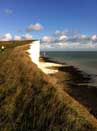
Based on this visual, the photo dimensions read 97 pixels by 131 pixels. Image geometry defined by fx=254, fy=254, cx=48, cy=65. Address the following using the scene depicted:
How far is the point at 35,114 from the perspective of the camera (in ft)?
40.1

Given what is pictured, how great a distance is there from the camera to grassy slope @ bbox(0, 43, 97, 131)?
416 inches

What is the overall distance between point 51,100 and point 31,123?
2145 mm

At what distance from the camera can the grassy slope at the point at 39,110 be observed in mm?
10565

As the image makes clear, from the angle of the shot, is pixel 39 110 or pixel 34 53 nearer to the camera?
pixel 39 110

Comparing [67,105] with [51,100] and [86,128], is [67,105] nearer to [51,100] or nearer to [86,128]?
[51,100]

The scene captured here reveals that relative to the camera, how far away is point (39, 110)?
12562mm

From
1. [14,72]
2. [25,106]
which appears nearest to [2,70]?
[14,72]

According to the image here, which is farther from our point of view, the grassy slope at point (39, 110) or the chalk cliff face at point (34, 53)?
the chalk cliff face at point (34, 53)

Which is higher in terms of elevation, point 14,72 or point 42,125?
point 14,72

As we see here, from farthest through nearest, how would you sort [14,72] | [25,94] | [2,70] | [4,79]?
[2,70]
[14,72]
[4,79]
[25,94]

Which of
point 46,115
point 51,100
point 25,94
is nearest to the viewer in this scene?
point 46,115

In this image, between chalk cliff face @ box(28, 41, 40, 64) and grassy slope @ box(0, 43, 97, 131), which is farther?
chalk cliff face @ box(28, 41, 40, 64)

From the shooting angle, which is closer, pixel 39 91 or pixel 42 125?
pixel 42 125

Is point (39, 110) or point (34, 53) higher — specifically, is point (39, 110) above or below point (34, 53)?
below
